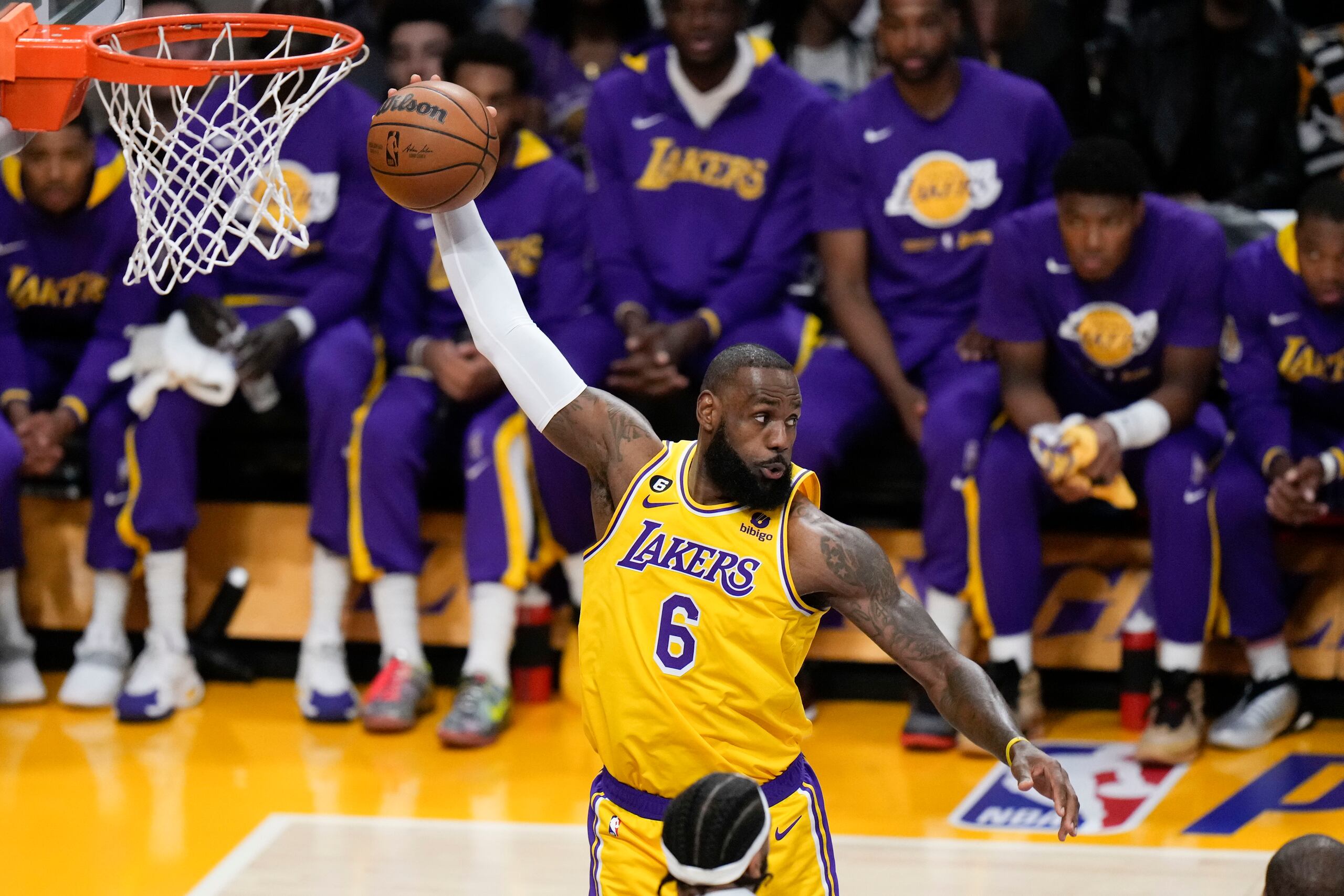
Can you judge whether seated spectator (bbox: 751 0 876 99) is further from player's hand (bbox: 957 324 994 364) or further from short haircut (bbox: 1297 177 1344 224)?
short haircut (bbox: 1297 177 1344 224)

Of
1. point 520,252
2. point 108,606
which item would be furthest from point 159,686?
point 520,252

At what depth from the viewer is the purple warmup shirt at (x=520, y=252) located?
6.25 meters

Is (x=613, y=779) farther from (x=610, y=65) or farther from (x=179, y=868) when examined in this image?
(x=610, y=65)

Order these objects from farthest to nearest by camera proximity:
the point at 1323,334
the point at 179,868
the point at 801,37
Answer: the point at 801,37, the point at 1323,334, the point at 179,868

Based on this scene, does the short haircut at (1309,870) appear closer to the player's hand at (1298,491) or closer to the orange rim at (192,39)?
the orange rim at (192,39)

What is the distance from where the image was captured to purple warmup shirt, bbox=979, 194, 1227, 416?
566 cm

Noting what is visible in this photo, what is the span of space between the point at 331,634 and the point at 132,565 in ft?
2.50

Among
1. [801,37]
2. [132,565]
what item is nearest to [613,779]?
→ [132,565]

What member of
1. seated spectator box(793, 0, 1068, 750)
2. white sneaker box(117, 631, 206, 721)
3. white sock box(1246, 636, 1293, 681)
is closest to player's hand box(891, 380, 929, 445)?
seated spectator box(793, 0, 1068, 750)

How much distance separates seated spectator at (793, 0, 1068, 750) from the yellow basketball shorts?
2367 millimetres

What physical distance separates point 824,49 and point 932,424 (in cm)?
196

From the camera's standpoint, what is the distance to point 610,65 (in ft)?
24.1

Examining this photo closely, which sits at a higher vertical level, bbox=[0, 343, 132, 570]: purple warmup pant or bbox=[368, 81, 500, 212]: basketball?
bbox=[368, 81, 500, 212]: basketball

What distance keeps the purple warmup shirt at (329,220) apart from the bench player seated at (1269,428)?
2.91 metres
